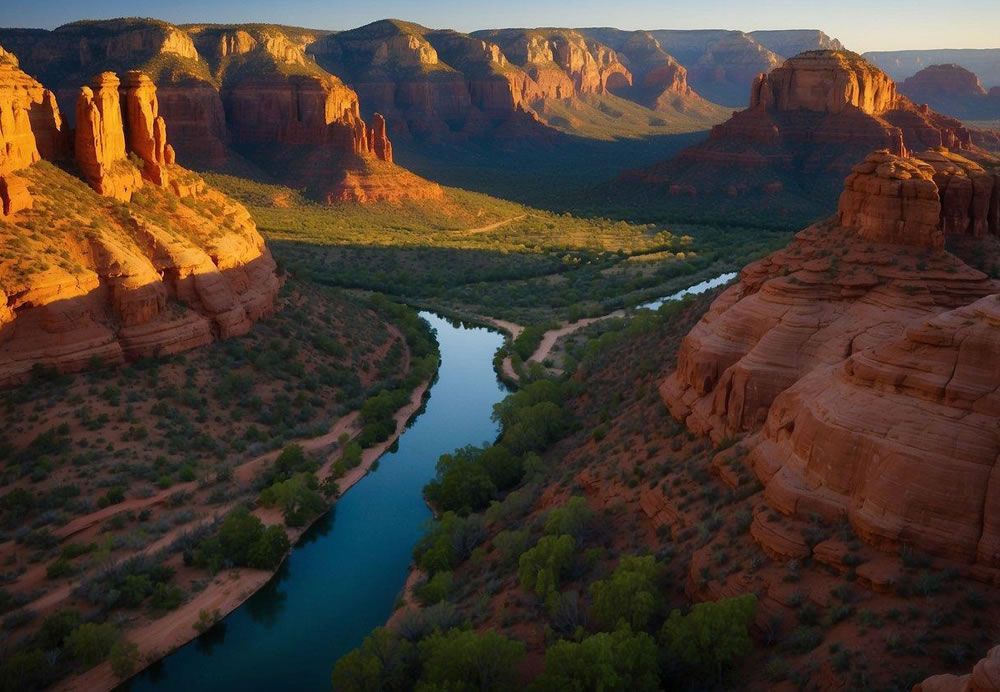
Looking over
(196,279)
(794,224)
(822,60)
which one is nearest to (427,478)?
(196,279)

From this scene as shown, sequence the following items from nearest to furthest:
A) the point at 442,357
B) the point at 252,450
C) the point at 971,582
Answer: the point at 971,582
the point at 252,450
the point at 442,357

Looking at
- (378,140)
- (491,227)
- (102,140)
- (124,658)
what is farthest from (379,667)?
(378,140)

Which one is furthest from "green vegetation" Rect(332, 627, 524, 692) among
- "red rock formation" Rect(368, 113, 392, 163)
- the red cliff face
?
"red rock formation" Rect(368, 113, 392, 163)

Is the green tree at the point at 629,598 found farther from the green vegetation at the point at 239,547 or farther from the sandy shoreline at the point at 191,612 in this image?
the green vegetation at the point at 239,547

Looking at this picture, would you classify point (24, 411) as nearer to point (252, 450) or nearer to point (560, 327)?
point (252, 450)

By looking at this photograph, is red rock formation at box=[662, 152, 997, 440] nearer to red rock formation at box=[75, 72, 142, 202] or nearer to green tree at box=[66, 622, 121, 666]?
green tree at box=[66, 622, 121, 666]

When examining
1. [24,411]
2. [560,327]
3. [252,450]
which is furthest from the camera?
[560,327]
